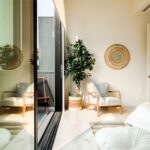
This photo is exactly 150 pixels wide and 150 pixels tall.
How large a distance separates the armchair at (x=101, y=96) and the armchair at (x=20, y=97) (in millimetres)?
2903

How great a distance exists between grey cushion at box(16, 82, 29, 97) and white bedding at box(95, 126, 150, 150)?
1112 mm

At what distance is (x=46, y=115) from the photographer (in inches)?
184

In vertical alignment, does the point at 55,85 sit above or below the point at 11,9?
below

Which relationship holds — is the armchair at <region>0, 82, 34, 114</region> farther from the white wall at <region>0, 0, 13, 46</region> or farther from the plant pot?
the plant pot

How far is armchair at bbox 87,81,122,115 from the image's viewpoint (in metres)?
5.14

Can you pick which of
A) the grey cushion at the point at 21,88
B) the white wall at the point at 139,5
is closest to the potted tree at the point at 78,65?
the white wall at the point at 139,5

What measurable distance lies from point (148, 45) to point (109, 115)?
Answer: 206cm

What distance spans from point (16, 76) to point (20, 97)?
0.70ft

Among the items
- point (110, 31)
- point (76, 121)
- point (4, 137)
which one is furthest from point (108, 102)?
point (4, 137)

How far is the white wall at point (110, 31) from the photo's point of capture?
19.3 ft

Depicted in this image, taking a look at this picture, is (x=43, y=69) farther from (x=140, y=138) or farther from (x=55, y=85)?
(x=140, y=138)

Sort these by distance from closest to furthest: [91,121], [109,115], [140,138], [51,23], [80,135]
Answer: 1. [140,138]
2. [80,135]
3. [91,121]
4. [109,115]
5. [51,23]

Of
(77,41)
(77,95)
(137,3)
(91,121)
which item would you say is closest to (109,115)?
(91,121)

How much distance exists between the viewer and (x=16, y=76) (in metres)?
1.97
